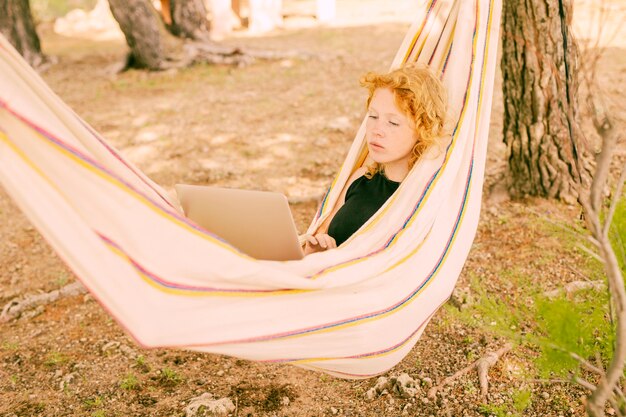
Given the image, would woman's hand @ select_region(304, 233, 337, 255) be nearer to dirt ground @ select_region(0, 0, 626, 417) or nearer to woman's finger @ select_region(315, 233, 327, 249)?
woman's finger @ select_region(315, 233, 327, 249)

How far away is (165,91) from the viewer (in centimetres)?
500

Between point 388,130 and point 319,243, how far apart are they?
40 centimetres

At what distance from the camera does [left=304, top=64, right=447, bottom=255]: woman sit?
1.70 meters

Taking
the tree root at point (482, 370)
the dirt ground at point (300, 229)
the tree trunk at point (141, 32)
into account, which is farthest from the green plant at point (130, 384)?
the tree trunk at point (141, 32)

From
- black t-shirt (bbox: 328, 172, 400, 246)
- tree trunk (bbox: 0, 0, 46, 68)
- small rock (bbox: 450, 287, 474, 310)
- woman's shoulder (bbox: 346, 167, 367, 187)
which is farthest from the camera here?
tree trunk (bbox: 0, 0, 46, 68)

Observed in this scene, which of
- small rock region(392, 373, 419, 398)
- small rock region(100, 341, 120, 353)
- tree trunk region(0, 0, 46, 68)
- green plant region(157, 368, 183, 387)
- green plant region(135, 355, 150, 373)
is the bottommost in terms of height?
small rock region(100, 341, 120, 353)

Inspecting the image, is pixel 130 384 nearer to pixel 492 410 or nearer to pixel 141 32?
pixel 492 410

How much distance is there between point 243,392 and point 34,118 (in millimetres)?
1077

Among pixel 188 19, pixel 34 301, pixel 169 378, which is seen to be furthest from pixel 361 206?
pixel 188 19

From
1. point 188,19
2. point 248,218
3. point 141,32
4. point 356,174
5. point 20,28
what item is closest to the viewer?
point 248,218

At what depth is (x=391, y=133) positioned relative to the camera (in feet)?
5.66

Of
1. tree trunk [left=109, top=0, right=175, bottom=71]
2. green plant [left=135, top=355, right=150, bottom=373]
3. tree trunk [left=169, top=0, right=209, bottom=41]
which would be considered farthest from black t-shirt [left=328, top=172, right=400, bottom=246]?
tree trunk [left=169, top=0, right=209, bottom=41]

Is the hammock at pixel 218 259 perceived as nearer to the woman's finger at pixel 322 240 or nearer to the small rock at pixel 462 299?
the woman's finger at pixel 322 240

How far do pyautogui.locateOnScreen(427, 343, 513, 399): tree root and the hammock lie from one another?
1.03 ft
